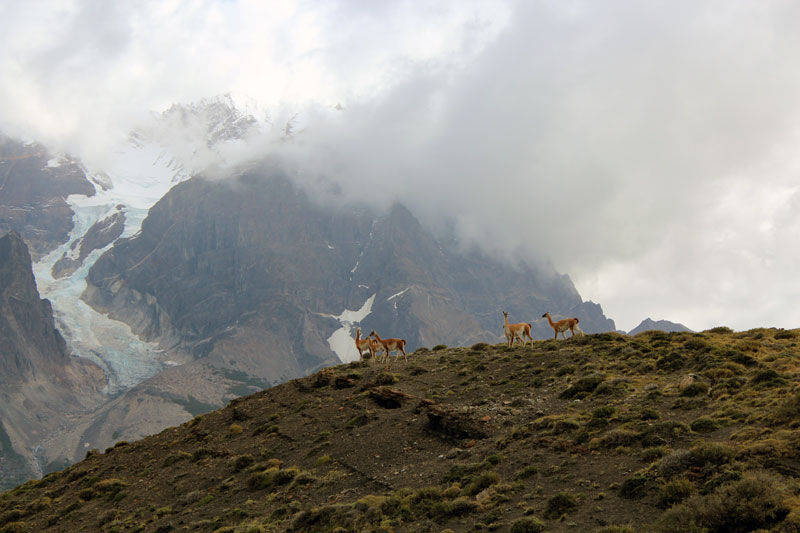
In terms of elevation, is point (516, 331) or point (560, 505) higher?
point (516, 331)

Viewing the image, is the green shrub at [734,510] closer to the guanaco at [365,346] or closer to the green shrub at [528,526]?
the green shrub at [528,526]

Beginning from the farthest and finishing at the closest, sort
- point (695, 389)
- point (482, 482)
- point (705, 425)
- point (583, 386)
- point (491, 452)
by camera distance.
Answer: point (583, 386) → point (695, 389) → point (491, 452) → point (482, 482) → point (705, 425)

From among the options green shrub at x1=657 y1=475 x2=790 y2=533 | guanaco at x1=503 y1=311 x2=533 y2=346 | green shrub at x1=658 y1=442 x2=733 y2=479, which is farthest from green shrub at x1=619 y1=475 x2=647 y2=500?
guanaco at x1=503 y1=311 x2=533 y2=346

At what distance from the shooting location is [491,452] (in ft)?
92.1

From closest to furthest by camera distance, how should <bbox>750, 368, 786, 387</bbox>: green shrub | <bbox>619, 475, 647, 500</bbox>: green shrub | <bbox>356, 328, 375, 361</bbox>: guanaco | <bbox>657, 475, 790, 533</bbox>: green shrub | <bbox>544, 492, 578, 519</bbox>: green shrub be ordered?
1. <bbox>657, 475, 790, 533</bbox>: green shrub
2. <bbox>619, 475, 647, 500</bbox>: green shrub
3. <bbox>544, 492, 578, 519</bbox>: green shrub
4. <bbox>750, 368, 786, 387</bbox>: green shrub
5. <bbox>356, 328, 375, 361</bbox>: guanaco

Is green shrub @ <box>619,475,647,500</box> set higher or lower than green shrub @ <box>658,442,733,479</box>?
lower

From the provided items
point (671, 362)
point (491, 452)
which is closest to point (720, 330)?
point (671, 362)

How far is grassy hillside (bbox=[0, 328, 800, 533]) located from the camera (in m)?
19.3

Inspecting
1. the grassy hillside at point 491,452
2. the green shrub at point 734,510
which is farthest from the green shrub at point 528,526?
the green shrub at point 734,510

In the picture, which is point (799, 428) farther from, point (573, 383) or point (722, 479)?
point (573, 383)

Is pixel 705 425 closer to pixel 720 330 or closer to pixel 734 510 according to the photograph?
pixel 734 510

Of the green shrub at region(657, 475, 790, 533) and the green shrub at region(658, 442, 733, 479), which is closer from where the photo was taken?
the green shrub at region(657, 475, 790, 533)

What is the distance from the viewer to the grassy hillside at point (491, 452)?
63.5 feet

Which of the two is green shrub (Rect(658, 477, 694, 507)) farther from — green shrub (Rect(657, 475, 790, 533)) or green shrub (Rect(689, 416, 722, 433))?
green shrub (Rect(689, 416, 722, 433))
